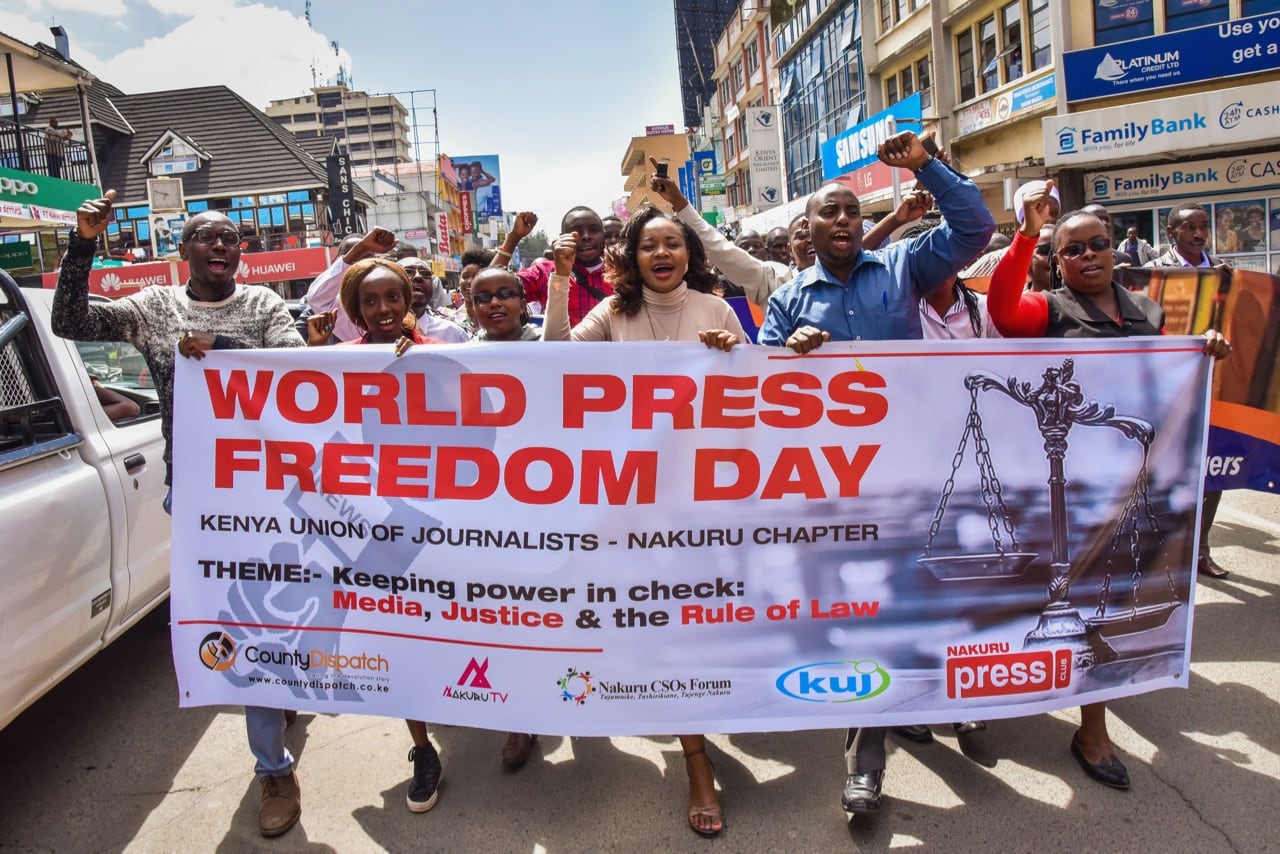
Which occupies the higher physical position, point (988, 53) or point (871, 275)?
point (988, 53)

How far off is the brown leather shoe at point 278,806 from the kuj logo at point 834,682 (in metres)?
1.67

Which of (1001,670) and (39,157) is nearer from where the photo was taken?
(1001,670)

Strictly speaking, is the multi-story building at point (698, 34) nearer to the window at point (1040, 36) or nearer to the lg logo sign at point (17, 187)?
the window at point (1040, 36)

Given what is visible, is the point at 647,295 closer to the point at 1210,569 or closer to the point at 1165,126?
the point at 1210,569

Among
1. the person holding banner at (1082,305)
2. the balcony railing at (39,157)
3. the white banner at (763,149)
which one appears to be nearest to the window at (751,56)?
the white banner at (763,149)

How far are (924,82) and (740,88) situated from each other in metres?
25.7

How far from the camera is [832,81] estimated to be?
27609 millimetres

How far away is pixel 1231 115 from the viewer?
1450 cm

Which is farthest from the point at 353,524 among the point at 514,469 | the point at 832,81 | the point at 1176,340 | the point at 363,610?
the point at 832,81

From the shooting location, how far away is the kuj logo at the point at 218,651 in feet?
9.34

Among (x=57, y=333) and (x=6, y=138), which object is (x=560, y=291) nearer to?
(x=57, y=333)

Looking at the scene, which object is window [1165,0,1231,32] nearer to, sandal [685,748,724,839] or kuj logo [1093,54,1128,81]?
kuj logo [1093,54,1128,81]

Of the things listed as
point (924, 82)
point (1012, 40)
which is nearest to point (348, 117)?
point (924, 82)

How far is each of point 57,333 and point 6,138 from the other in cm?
2817
